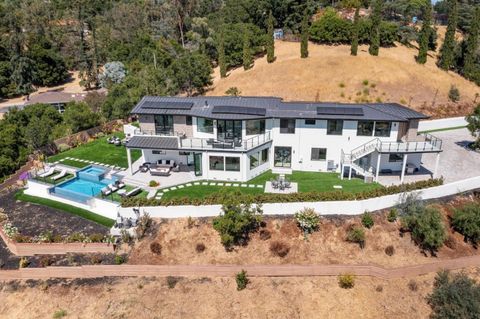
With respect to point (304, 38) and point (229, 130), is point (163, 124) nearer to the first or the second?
point (229, 130)

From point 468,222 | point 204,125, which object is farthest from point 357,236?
point 204,125

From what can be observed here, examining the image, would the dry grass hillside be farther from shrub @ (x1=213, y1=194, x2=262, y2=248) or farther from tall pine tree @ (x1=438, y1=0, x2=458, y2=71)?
shrub @ (x1=213, y1=194, x2=262, y2=248)

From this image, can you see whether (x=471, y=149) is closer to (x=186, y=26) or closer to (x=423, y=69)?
(x=423, y=69)

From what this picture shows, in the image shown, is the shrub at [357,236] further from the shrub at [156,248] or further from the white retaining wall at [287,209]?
the shrub at [156,248]

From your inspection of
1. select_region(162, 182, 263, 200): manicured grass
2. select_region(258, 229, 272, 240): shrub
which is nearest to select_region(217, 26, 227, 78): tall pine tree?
select_region(162, 182, 263, 200): manicured grass

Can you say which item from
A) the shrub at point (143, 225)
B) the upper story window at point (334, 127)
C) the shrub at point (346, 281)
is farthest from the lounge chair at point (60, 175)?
the shrub at point (346, 281)
